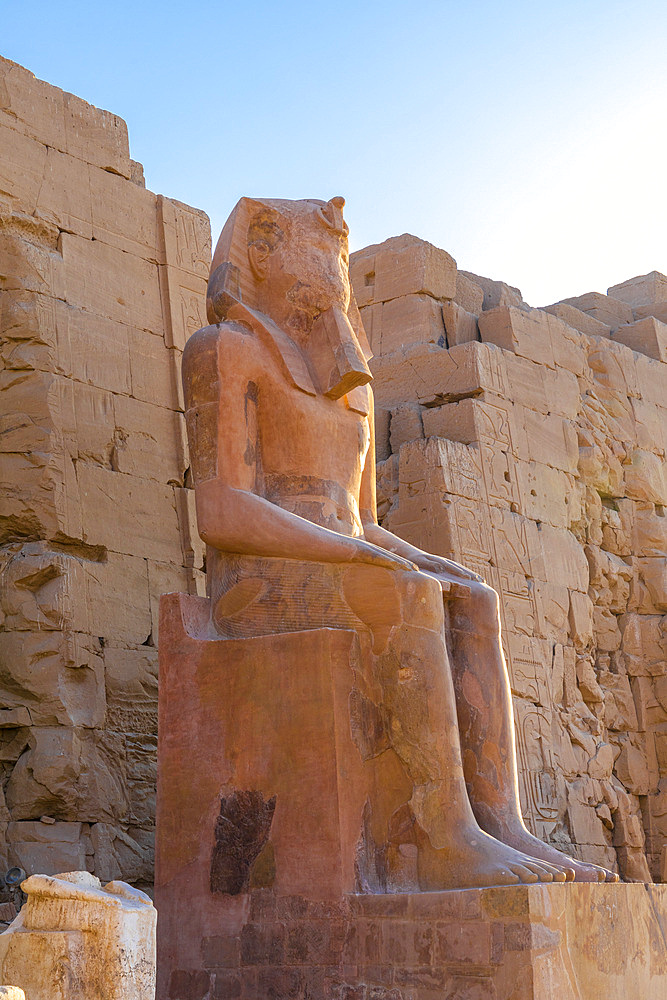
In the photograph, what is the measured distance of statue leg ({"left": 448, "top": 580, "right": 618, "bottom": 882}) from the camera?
→ 4.00 meters

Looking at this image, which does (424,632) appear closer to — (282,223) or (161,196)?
(282,223)

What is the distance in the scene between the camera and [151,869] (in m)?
5.32

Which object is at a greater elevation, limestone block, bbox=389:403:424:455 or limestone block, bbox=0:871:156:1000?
limestone block, bbox=389:403:424:455

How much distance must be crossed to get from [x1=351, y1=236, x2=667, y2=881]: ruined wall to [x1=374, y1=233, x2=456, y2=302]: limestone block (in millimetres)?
12

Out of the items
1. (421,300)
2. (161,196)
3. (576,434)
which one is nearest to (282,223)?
(161,196)

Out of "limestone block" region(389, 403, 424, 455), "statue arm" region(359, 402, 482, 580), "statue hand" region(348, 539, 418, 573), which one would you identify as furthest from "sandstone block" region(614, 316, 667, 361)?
"statue hand" region(348, 539, 418, 573)

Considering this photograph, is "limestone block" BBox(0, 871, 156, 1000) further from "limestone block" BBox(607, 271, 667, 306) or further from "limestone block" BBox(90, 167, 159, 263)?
"limestone block" BBox(607, 271, 667, 306)

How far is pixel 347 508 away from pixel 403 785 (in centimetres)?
106

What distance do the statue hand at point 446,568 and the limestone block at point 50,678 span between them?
164 cm

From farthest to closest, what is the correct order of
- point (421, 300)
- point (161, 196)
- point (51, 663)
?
point (421, 300) → point (161, 196) → point (51, 663)

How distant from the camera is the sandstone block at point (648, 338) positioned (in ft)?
30.5

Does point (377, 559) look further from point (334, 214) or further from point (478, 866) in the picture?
point (334, 214)

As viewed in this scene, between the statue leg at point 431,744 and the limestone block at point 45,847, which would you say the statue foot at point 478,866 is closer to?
the statue leg at point 431,744

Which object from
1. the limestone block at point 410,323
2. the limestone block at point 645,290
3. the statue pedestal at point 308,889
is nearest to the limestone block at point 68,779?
the statue pedestal at point 308,889
